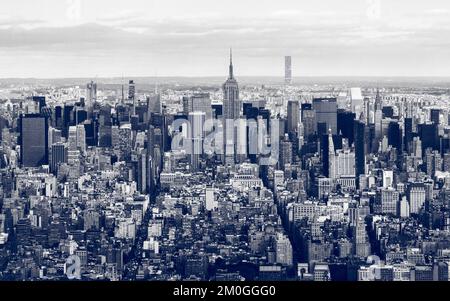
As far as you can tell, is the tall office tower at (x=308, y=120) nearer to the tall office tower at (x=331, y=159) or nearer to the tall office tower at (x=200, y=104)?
the tall office tower at (x=331, y=159)

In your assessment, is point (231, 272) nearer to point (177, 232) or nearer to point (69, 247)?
point (177, 232)

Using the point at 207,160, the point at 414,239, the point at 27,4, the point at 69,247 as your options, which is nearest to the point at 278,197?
the point at 207,160

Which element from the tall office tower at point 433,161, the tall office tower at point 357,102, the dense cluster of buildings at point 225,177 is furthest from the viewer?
the tall office tower at point 357,102

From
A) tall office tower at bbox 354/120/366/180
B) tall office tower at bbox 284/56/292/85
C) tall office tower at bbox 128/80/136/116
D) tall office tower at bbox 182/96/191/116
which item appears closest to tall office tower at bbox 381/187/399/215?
tall office tower at bbox 354/120/366/180

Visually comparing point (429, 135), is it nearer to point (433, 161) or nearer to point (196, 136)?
point (433, 161)

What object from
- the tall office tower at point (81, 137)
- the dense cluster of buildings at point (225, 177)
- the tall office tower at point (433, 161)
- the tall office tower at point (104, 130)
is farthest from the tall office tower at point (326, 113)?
the tall office tower at point (81, 137)

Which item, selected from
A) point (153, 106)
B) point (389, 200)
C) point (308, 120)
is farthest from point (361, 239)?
point (153, 106)
